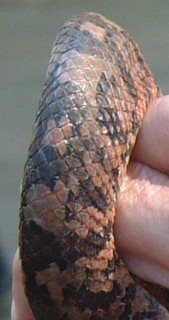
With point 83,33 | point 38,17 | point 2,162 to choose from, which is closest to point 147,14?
point 38,17

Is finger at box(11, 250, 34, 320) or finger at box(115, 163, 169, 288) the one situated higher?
finger at box(115, 163, 169, 288)

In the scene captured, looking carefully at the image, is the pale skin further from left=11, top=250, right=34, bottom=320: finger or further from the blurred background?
the blurred background

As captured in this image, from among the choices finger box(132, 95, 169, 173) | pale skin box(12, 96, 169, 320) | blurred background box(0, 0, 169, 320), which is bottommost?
blurred background box(0, 0, 169, 320)

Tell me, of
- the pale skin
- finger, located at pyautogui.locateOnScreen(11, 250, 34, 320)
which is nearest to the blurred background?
finger, located at pyautogui.locateOnScreen(11, 250, 34, 320)

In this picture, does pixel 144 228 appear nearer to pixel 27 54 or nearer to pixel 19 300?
pixel 19 300

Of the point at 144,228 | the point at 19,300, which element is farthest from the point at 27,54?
the point at 144,228

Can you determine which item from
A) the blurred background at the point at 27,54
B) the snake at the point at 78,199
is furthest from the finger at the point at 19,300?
the blurred background at the point at 27,54

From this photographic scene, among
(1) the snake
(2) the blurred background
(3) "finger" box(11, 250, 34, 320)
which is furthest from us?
(2) the blurred background

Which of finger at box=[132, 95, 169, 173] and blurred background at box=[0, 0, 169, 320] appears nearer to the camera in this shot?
finger at box=[132, 95, 169, 173]
